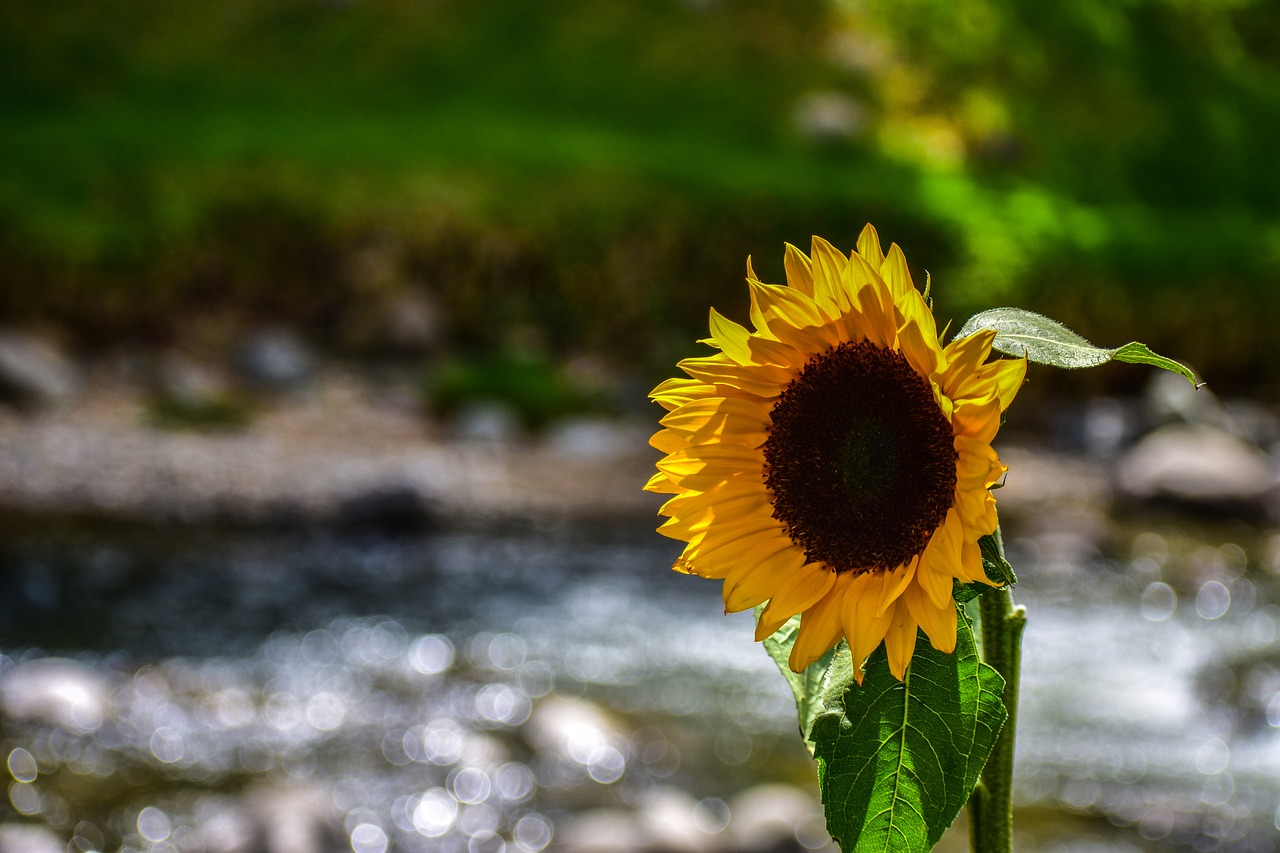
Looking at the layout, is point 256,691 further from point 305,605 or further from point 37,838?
point 37,838

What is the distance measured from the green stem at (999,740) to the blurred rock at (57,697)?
190 inches

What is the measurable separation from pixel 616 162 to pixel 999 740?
11553 mm

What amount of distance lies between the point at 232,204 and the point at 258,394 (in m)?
2.38

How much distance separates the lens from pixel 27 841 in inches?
153

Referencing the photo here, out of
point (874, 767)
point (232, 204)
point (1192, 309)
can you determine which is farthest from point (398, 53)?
point (874, 767)

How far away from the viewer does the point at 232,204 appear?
1097 centimetres

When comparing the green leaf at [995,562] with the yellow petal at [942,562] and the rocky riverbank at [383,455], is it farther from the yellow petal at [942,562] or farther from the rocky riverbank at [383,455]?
the rocky riverbank at [383,455]

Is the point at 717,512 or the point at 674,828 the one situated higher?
the point at 674,828

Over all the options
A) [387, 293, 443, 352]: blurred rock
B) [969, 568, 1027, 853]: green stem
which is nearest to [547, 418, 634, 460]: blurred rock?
[387, 293, 443, 352]: blurred rock

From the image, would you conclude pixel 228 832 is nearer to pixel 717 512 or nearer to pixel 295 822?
pixel 295 822

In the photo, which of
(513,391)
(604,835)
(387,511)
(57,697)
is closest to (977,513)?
(604,835)

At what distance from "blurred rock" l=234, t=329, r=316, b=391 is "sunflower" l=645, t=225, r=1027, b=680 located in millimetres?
9261

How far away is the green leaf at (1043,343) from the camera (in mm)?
646

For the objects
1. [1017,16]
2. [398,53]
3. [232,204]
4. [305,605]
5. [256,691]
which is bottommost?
[256,691]
